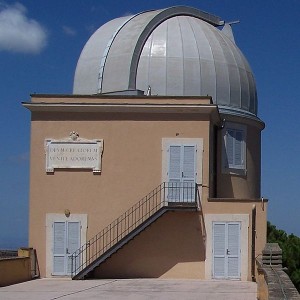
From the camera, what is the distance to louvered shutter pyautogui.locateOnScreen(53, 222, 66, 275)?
84.7 feet

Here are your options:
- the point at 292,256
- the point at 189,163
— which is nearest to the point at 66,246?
the point at 189,163

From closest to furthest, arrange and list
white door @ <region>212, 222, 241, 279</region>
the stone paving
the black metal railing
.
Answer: the stone paving, white door @ <region>212, 222, 241, 279</region>, the black metal railing

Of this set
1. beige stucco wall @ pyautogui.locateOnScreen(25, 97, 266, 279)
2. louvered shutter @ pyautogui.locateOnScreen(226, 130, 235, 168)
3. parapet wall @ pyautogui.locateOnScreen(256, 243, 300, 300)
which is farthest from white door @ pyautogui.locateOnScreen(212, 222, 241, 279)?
parapet wall @ pyautogui.locateOnScreen(256, 243, 300, 300)

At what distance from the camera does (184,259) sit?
25453 millimetres

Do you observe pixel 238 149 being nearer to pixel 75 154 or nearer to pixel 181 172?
pixel 181 172

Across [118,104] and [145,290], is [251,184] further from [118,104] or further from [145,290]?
[145,290]

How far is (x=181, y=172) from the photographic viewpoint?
25.8 metres

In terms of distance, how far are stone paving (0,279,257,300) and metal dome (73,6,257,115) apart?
783 centimetres

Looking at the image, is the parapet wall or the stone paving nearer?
the parapet wall

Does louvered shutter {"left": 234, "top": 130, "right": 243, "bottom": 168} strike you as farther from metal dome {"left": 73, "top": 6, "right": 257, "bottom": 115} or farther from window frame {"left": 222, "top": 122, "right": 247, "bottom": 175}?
metal dome {"left": 73, "top": 6, "right": 257, "bottom": 115}

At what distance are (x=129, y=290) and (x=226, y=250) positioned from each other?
206 inches

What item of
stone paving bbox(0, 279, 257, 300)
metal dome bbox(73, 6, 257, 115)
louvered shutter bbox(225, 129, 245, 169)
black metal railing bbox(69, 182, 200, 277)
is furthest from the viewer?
louvered shutter bbox(225, 129, 245, 169)

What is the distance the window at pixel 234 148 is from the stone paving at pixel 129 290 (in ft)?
19.1

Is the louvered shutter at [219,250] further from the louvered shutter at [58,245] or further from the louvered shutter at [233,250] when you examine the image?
the louvered shutter at [58,245]
